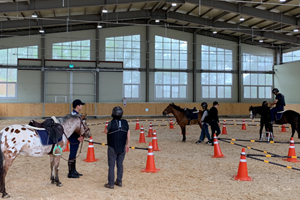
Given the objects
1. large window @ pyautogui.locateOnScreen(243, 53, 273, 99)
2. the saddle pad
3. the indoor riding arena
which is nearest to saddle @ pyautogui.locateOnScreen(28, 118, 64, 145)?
the saddle pad

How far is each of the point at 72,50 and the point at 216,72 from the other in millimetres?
14750

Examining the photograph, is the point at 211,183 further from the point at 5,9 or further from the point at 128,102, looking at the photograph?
the point at 128,102

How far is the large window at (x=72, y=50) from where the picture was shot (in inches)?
975

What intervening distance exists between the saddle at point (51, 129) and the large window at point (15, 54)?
69.7 ft

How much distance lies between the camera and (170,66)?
27.1m

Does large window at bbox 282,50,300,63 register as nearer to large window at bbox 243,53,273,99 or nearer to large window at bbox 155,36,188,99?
large window at bbox 243,53,273,99

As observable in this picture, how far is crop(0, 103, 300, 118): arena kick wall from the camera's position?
76.4 ft

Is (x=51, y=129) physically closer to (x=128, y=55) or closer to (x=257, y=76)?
(x=128, y=55)

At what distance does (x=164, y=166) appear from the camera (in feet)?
23.9

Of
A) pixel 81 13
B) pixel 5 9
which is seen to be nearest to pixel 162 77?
pixel 81 13

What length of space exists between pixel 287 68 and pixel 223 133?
1736 centimetres

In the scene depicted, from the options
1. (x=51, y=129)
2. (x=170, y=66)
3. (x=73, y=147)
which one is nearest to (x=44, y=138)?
(x=51, y=129)

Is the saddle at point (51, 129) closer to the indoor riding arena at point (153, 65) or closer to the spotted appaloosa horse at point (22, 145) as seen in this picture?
the spotted appaloosa horse at point (22, 145)

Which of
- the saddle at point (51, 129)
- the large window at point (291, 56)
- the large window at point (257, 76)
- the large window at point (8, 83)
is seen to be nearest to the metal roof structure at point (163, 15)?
the large window at point (291, 56)
